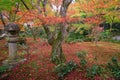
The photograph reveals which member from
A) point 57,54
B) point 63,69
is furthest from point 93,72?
point 57,54

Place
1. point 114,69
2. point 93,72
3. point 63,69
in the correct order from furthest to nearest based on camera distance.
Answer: point 114,69
point 63,69
point 93,72

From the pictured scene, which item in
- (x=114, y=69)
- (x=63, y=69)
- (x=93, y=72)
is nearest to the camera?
(x=93, y=72)

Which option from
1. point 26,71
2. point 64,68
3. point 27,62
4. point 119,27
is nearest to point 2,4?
point 27,62

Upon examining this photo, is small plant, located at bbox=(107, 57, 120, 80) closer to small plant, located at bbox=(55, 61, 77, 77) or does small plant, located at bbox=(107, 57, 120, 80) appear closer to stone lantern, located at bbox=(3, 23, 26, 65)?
small plant, located at bbox=(55, 61, 77, 77)

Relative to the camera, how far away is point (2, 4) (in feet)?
38.3

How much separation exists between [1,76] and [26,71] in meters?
1.25

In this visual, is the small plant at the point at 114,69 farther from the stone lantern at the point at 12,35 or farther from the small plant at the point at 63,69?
the stone lantern at the point at 12,35

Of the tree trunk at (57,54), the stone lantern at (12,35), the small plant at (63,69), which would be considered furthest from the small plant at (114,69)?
the stone lantern at (12,35)

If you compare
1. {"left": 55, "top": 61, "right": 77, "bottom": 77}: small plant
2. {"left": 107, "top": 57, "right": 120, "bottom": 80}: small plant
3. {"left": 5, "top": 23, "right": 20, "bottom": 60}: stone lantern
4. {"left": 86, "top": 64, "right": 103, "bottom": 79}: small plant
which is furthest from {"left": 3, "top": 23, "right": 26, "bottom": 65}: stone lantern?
{"left": 107, "top": 57, "right": 120, "bottom": 80}: small plant

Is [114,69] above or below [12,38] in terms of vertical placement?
below

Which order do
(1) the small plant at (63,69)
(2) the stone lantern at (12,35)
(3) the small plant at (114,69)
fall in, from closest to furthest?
1. (1) the small plant at (63,69)
2. (3) the small plant at (114,69)
3. (2) the stone lantern at (12,35)

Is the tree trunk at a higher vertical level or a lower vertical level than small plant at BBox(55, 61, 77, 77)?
higher

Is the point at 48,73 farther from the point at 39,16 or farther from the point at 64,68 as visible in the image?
the point at 39,16

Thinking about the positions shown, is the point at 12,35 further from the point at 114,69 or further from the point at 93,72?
the point at 114,69
